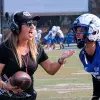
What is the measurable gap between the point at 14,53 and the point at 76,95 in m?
5.21

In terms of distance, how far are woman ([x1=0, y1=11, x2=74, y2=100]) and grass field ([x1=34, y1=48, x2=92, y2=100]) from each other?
4.58 meters

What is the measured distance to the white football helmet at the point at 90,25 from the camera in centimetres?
583

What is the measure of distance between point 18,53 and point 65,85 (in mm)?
6610

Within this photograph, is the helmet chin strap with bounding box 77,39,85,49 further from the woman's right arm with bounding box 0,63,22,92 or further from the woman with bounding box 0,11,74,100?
the woman's right arm with bounding box 0,63,22,92

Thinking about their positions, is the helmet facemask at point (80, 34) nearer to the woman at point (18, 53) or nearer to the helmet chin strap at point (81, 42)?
the helmet chin strap at point (81, 42)

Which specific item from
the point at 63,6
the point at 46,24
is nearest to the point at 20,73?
the point at 63,6

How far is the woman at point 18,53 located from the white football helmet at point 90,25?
0.59m

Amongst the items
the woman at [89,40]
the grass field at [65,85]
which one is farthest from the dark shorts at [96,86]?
the grass field at [65,85]

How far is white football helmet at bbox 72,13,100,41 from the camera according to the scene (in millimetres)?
5826

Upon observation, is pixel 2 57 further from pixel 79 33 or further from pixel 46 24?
pixel 46 24

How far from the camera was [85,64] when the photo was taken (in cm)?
588

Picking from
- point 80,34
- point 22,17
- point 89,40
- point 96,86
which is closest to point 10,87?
point 22,17

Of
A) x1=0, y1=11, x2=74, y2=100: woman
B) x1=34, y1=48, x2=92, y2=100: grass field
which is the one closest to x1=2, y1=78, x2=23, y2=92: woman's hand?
x1=0, y1=11, x2=74, y2=100: woman

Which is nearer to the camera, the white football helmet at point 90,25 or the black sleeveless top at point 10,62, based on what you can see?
the black sleeveless top at point 10,62
